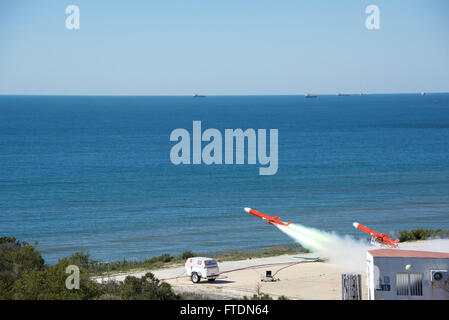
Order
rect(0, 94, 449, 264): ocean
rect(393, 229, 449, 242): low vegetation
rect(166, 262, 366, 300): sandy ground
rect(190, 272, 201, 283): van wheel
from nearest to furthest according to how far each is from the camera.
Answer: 1. rect(166, 262, 366, 300): sandy ground
2. rect(190, 272, 201, 283): van wheel
3. rect(393, 229, 449, 242): low vegetation
4. rect(0, 94, 449, 264): ocean

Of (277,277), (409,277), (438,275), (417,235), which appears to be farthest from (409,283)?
(417,235)

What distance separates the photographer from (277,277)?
1467 inches

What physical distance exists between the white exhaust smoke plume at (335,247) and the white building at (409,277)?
10.9 metres

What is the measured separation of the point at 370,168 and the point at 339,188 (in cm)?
2199

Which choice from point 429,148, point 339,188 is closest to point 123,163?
point 339,188

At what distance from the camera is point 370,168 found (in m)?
107

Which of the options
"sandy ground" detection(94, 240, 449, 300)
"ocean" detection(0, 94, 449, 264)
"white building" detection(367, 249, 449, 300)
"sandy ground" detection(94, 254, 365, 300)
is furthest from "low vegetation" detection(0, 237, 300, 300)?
"ocean" detection(0, 94, 449, 264)

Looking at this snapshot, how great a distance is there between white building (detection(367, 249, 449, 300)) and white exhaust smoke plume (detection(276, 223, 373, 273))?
10891 millimetres

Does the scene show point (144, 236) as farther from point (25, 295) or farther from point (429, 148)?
point (429, 148)

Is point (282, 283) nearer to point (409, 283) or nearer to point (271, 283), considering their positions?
point (271, 283)

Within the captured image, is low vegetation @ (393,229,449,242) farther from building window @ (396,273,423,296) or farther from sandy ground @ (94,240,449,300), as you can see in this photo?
building window @ (396,273,423,296)

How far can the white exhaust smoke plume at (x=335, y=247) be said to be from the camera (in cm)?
4000

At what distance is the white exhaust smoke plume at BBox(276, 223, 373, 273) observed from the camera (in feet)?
131

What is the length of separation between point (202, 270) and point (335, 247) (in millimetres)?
12197
